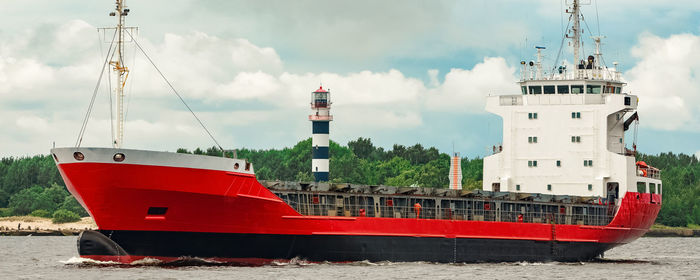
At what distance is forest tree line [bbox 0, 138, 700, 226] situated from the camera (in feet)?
318

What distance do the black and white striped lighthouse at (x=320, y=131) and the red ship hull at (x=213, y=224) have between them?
32.6 m

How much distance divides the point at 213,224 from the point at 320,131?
3890cm

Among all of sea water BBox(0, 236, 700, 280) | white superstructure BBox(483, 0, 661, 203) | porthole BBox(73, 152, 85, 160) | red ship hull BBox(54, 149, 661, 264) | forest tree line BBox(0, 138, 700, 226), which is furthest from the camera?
forest tree line BBox(0, 138, 700, 226)

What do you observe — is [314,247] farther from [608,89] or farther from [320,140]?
[320,140]

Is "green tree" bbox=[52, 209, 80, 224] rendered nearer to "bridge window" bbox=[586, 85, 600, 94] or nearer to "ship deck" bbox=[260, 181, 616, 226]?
"bridge window" bbox=[586, 85, 600, 94]

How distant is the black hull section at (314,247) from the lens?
30766 mm

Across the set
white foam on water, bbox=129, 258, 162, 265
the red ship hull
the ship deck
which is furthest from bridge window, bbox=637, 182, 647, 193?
white foam on water, bbox=129, 258, 162, 265

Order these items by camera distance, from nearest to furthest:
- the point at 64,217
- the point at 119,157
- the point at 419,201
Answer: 1. the point at 119,157
2. the point at 419,201
3. the point at 64,217

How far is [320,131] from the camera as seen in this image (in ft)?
229

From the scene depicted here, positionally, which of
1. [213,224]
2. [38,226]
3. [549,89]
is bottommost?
[38,226]

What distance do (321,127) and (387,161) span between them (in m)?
53.2

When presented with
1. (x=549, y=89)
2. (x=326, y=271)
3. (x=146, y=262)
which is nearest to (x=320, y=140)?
(x=549, y=89)

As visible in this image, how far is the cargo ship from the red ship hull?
36 mm

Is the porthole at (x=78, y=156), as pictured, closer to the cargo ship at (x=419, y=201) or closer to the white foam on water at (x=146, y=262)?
the cargo ship at (x=419, y=201)
